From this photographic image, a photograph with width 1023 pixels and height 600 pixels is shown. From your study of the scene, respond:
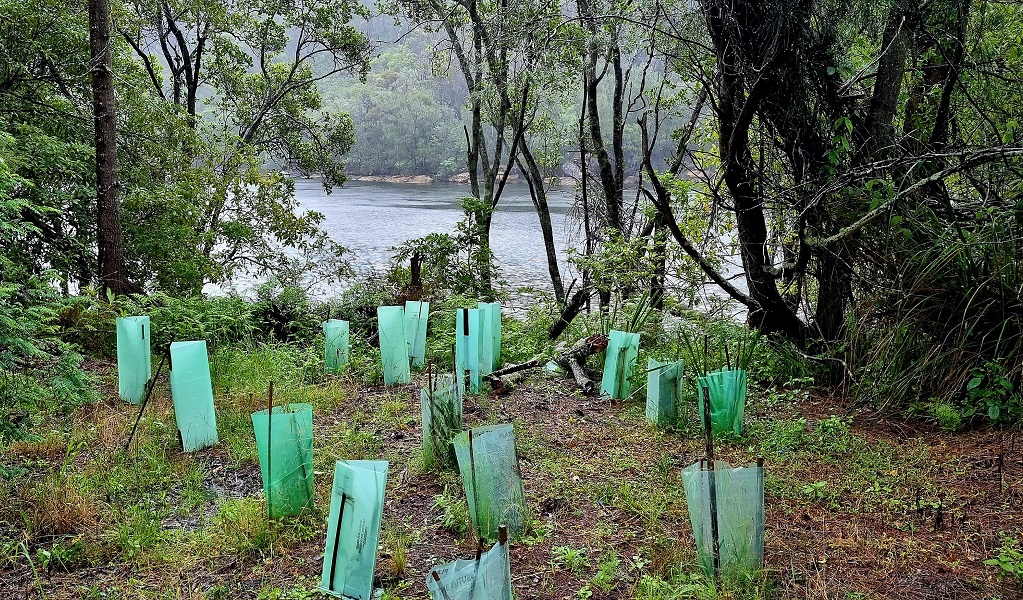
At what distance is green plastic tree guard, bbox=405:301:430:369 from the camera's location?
4918mm

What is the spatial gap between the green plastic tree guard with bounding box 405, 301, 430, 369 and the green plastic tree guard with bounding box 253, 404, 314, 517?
2022 millimetres

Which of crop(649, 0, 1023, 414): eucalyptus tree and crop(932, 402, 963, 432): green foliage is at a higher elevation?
crop(649, 0, 1023, 414): eucalyptus tree

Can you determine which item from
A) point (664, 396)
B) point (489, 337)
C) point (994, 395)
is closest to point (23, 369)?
point (489, 337)

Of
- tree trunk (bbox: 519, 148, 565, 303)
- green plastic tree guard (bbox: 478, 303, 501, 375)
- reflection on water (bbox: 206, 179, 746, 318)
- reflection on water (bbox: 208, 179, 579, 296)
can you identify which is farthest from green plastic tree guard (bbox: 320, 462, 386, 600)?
reflection on water (bbox: 208, 179, 579, 296)

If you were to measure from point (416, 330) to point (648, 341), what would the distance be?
1.80 m

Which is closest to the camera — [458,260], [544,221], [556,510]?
[556,510]

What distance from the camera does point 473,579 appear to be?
69.9 inches

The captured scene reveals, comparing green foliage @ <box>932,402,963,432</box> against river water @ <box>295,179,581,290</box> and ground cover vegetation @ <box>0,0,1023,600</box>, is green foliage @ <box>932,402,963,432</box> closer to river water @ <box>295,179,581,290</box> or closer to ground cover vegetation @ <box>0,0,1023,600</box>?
ground cover vegetation @ <box>0,0,1023,600</box>

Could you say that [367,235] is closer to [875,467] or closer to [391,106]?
[391,106]

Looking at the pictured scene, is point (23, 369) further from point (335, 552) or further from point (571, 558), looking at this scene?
point (571, 558)

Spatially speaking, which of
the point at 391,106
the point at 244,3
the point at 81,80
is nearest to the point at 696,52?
the point at 81,80

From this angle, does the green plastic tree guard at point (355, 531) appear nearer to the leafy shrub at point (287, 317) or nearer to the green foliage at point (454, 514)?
the green foliage at point (454, 514)

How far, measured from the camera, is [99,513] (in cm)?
279

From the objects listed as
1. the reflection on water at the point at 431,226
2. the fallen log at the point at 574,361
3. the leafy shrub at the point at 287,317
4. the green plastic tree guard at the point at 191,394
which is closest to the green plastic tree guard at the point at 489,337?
the fallen log at the point at 574,361
